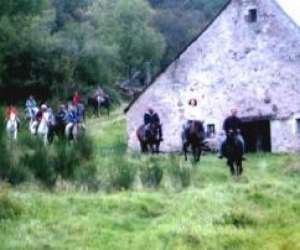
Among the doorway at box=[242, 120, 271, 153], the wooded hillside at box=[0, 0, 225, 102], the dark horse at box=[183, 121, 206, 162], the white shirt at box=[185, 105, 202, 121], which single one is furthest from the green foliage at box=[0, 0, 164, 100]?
the dark horse at box=[183, 121, 206, 162]

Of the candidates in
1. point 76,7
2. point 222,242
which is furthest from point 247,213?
point 76,7

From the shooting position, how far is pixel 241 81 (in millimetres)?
35844

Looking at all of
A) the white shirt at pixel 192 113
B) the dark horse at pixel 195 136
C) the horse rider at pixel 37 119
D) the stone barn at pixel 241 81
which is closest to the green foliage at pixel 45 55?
the stone barn at pixel 241 81

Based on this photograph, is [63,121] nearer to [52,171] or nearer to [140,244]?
[52,171]

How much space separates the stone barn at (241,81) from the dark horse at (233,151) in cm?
1167

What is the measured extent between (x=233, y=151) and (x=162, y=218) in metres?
8.41

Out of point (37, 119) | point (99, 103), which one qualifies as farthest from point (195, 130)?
point (99, 103)

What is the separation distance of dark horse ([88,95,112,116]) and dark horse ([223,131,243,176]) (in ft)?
85.4

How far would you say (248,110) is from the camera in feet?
117

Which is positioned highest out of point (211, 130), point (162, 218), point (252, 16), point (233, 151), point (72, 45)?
point (72, 45)

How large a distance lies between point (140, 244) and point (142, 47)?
195 feet

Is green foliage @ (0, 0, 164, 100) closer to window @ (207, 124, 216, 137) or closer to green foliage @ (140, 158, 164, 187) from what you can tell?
window @ (207, 124, 216, 137)

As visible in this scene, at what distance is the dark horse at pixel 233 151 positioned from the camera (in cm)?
2336

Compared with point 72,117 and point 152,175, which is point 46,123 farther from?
point 152,175
